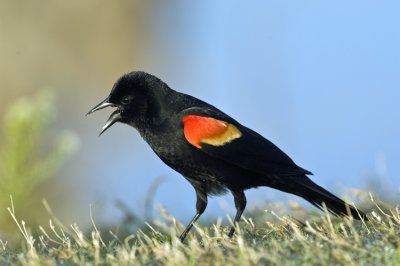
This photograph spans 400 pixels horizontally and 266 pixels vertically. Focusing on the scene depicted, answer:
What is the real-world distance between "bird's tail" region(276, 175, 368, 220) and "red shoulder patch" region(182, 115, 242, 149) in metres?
0.48

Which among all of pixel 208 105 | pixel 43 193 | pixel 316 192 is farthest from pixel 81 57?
pixel 316 192

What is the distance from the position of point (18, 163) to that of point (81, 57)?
3.32m

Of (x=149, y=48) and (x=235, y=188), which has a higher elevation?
(x=149, y=48)

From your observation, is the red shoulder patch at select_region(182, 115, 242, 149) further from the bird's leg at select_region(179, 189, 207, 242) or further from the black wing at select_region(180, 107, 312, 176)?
the bird's leg at select_region(179, 189, 207, 242)

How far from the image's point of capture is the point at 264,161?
14.7 feet

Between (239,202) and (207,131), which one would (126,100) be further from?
(239,202)

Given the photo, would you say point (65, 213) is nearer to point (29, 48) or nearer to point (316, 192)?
point (29, 48)

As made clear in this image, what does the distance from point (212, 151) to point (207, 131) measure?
5.6 inches

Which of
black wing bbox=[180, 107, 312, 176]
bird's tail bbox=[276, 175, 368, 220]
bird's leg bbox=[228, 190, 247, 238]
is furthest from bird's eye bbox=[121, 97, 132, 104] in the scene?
bird's tail bbox=[276, 175, 368, 220]

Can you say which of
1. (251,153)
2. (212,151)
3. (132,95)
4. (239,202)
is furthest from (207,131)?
(132,95)

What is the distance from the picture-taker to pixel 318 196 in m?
4.40

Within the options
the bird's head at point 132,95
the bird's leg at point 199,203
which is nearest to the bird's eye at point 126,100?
the bird's head at point 132,95

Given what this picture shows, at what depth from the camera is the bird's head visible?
467 centimetres

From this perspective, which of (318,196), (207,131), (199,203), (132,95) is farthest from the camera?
(132,95)
